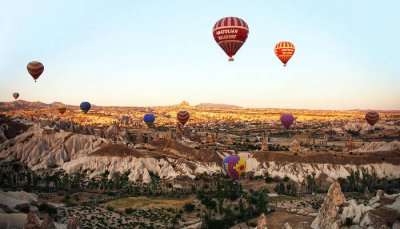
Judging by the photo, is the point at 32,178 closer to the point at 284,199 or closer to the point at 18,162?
the point at 18,162

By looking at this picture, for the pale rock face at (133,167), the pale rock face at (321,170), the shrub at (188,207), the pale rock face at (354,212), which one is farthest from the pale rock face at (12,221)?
the pale rock face at (321,170)

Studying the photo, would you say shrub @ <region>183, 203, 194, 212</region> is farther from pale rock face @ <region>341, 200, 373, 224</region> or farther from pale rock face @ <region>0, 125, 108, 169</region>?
pale rock face @ <region>0, 125, 108, 169</region>

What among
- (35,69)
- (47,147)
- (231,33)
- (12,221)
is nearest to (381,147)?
(231,33)

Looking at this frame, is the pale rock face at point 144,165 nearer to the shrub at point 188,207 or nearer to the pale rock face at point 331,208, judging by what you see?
the shrub at point 188,207

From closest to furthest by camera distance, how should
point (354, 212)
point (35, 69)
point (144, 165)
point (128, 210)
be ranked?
point (354, 212), point (128, 210), point (144, 165), point (35, 69)

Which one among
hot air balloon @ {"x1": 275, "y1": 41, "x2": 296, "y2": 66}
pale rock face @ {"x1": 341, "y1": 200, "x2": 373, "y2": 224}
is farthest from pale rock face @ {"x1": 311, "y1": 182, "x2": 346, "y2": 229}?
hot air balloon @ {"x1": 275, "y1": 41, "x2": 296, "y2": 66}

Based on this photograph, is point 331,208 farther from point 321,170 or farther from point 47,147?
point 47,147

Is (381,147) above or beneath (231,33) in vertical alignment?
beneath
